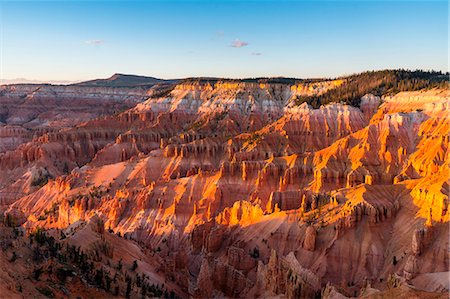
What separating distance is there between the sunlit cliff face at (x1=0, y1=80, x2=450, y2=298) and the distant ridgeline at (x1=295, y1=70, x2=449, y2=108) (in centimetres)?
331

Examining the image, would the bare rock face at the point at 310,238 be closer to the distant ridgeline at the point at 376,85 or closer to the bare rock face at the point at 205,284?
the bare rock face at the point at 205,284

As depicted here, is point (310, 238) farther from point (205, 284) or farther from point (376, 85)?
point (376, 85)

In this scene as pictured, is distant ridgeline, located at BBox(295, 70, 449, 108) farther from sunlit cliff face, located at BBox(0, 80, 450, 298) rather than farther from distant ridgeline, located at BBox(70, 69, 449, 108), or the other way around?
sunlit cliff face, located at BBox(0, 80, 450, 298)

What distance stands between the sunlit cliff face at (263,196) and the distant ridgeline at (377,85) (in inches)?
130

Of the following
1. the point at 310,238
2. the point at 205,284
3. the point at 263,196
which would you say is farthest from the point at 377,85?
the point at 205,284

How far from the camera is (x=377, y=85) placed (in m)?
87.0

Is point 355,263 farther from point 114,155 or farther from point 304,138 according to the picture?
point 114,155

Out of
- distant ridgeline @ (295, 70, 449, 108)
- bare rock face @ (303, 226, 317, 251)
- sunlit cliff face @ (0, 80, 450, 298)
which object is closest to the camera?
sunlit cliff face @ (0, 80, 450, 298)

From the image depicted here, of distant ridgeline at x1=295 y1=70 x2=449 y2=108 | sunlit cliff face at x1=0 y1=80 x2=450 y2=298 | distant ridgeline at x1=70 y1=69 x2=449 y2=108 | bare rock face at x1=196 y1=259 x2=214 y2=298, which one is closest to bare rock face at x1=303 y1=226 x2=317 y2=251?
sunlit cliff face at x1=0 y1=80 x2=450 y2=298

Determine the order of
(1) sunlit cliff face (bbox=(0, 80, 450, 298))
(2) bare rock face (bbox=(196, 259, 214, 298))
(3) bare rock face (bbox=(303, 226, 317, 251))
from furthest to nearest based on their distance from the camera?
(3) bare rock face (bbox=(303, 226, 317, 251)) → (2) bare rock face (bbox=(196, 259, 214, 298)) → (1) sunlit cliff face (bbox=(0, 80, 450, 298))

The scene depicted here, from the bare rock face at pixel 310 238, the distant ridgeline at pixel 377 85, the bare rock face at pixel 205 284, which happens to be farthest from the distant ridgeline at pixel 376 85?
the bare rock face at pixel 205 284

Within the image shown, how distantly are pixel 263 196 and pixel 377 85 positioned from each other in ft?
143

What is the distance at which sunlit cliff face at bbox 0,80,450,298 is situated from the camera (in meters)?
34.0

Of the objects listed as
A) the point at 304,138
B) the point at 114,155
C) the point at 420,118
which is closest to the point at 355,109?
the point at 304,138
